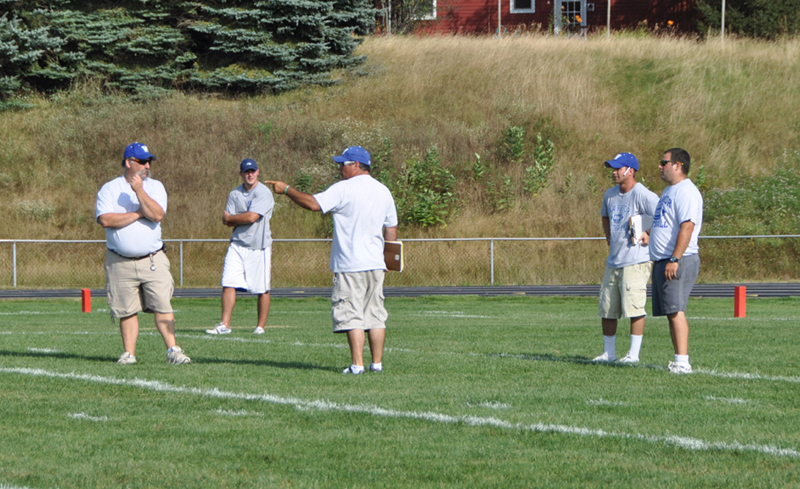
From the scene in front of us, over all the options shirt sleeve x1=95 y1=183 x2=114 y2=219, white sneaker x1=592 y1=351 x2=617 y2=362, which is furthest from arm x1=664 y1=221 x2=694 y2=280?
shirt sleeve x1=95 y1=183 x2=114 y2=219

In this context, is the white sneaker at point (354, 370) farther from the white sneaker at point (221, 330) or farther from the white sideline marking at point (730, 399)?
the white sneaker at point (221, 330)

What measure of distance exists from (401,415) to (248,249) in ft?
22.2

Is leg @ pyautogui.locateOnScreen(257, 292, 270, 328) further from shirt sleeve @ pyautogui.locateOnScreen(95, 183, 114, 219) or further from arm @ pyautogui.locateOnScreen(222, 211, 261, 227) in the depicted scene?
shirt sleeve @ pyautogui.locateOnScreen(95, 183, 114, 219)

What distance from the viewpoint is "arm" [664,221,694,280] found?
26.2ft

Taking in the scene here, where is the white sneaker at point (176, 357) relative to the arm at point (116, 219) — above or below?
below

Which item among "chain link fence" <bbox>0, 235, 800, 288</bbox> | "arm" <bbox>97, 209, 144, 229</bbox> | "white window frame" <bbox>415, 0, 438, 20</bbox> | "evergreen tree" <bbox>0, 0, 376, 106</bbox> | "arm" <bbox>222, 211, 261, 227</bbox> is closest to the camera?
"arm" <bbox>97, 209, 144, 229</bbox>

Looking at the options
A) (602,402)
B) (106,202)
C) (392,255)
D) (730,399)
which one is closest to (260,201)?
(106,202)

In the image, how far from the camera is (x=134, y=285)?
8727 mm

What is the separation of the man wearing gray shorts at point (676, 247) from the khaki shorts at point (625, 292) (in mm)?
643

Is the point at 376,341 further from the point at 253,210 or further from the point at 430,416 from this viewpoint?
the point at 253,210

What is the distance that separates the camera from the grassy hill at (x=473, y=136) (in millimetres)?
27719

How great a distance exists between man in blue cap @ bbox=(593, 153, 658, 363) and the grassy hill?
17.1m

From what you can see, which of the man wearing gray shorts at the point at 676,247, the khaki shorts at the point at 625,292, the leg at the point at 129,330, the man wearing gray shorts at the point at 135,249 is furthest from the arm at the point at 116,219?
the man wearing gray shorts at the point at 676,247

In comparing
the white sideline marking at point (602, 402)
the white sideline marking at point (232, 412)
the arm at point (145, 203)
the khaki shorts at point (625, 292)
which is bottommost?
the white sideline marking at point (602, 402)
